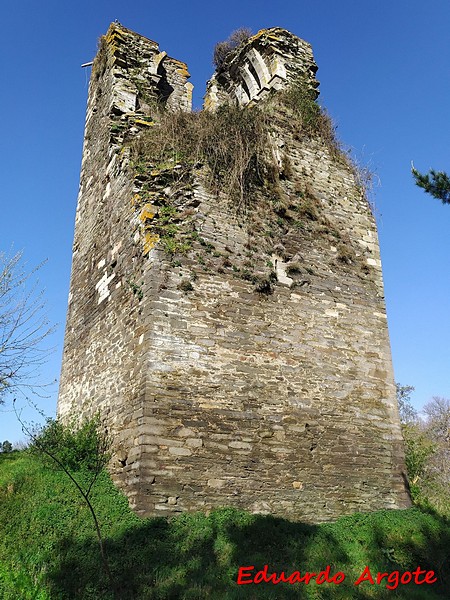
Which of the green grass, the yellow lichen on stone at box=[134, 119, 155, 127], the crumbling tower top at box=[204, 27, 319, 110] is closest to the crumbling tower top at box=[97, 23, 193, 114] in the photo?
the yellow lichen on stone at box=[134, 119, 155, 127]

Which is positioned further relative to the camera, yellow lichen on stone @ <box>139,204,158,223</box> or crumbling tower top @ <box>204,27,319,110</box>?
crumbling tower top @ <box>204,27,319,110</box>

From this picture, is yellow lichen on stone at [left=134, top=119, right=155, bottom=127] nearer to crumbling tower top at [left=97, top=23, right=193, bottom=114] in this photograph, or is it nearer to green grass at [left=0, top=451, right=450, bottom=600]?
crumbling tower top at [left=97, top=23, right=193, bottom=114]

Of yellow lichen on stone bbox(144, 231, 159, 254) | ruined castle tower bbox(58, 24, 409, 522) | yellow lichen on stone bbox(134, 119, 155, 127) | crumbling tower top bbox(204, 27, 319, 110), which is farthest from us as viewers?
crumbling tower top bbox(204, 27, 319, 110)

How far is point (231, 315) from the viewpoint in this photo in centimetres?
794

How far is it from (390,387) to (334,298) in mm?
1855

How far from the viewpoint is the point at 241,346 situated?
7824 mm

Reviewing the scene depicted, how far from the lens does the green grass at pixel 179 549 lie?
17.7 feet

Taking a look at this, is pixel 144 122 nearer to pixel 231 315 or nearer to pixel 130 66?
pixel 130 66

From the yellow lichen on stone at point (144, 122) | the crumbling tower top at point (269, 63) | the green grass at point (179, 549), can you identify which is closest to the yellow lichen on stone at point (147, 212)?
the yellow lichen on stone at point (144, 122)

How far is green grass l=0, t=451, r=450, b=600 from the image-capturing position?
5395 mm

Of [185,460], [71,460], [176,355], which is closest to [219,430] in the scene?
[185,460]

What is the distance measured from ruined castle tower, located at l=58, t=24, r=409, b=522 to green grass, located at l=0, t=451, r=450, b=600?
1.43 ft

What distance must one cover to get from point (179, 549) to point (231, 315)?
11.0 ft

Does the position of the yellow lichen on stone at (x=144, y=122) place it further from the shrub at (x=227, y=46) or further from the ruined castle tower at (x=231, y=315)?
the shrub at (x=227, y=46)
